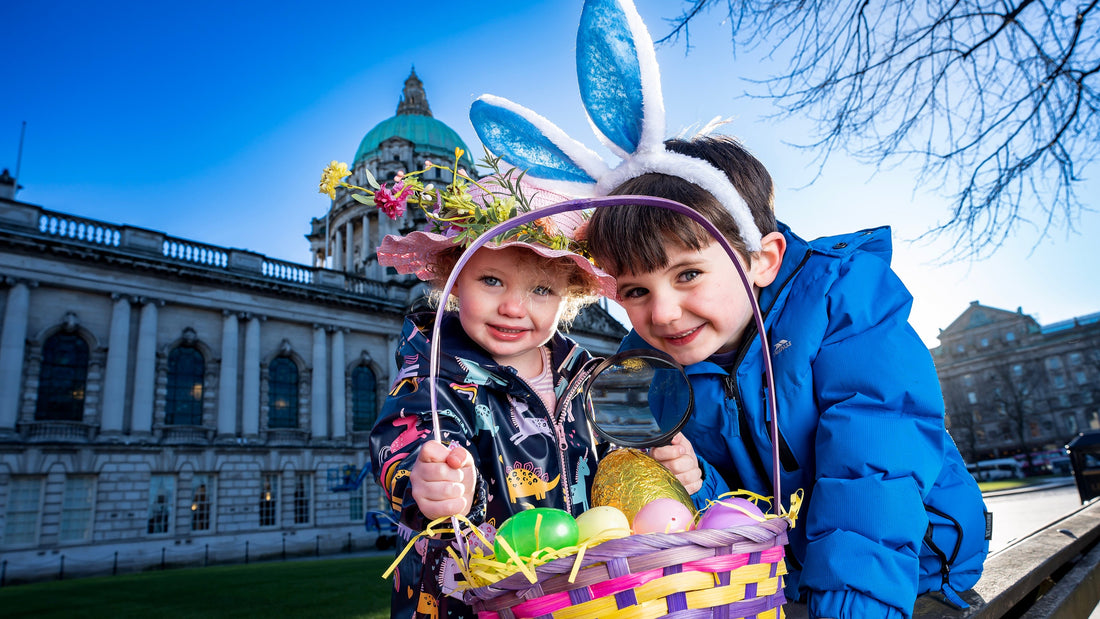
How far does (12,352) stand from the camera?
21797mm

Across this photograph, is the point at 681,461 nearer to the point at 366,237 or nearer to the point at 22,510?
→ the point at 22,510

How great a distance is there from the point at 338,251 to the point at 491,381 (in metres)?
44.1

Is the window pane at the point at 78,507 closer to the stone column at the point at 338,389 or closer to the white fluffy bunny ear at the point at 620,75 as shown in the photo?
the stone column at the point at 338,389

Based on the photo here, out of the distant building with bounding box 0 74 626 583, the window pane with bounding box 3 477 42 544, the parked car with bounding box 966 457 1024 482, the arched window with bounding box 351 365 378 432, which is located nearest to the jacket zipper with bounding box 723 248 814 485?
the distant building with bounding box 0 74 626 583

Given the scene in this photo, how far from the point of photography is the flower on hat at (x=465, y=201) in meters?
2.06

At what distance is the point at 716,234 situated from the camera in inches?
57.4

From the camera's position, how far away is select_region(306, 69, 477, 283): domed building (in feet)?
128

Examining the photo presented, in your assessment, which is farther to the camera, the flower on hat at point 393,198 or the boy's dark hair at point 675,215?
the flower on hat at point 393,198

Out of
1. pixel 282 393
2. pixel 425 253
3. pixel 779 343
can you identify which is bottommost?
pixel 779 343

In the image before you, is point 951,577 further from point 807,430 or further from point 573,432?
point 573,432

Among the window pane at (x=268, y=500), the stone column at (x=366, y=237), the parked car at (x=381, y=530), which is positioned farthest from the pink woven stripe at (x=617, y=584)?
the stone column at (x=366, y=237)

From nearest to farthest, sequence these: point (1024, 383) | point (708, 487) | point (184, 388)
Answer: point (708, 487)
point (184, 388)
point (1024, 383)

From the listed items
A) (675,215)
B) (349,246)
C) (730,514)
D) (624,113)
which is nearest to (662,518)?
(730,514)

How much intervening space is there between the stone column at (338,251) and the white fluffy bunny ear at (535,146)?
142 ft
